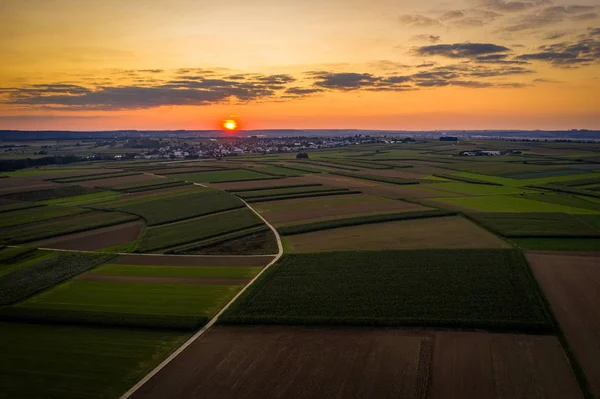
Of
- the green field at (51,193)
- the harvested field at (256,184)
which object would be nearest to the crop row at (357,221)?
the harvested field at (256,184)

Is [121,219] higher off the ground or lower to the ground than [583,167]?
lower

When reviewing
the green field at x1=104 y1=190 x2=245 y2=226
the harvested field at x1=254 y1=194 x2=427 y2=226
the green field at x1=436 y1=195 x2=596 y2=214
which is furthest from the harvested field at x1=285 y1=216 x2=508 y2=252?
the green field at x1=104 y1=190 x2=245 y2=226

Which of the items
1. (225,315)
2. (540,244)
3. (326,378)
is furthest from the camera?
(540,244)

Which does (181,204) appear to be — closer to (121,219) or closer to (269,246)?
(121,219)

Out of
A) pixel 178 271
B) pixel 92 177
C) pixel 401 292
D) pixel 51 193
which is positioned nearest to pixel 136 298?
pixel 178 271

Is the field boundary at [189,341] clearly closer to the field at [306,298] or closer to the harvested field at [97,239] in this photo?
the field at [306,298]

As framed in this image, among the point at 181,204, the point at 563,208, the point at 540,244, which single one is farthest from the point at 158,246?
the point at 563,208

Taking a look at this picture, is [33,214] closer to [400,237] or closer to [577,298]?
[400,237]

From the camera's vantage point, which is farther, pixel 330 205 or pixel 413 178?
pixel 413 178
